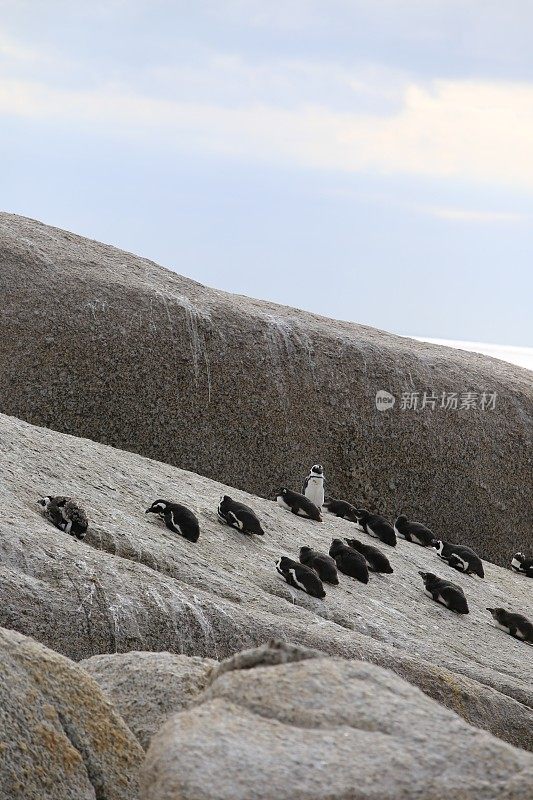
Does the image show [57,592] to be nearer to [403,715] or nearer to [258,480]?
[403,715]

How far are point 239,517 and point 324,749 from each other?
8.46m

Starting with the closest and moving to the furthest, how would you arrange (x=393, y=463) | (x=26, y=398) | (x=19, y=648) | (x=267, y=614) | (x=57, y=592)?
(x=19, y=648) → (x=57, y=592) → (x=267, y=614) → (x=26, y=398) → (x=393, y=463)

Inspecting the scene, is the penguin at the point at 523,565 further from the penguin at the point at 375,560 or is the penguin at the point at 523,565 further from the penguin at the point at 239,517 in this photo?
the penguin at the point at 239,517

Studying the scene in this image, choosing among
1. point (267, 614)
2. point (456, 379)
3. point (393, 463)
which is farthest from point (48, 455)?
point (456, 379)

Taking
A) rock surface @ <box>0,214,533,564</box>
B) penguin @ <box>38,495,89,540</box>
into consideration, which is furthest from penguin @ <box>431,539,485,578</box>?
penguin @ <box>38,495,89,540</box>

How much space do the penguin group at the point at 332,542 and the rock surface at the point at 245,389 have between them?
2.95m

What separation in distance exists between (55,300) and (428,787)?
1538 centimetres

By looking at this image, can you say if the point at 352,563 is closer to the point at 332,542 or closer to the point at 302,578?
the point at 332,542

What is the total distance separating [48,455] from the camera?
1183 centimetres

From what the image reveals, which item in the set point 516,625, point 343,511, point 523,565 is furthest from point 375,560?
point 523,565

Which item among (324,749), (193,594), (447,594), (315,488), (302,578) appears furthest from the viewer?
(315,488)

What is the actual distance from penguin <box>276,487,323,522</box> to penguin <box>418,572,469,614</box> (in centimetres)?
225

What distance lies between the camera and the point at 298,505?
48.1 feet

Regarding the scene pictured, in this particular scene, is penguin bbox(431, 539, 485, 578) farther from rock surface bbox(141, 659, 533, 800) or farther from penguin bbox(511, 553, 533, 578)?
rock surface bbox(141, 659, 533, 800)
